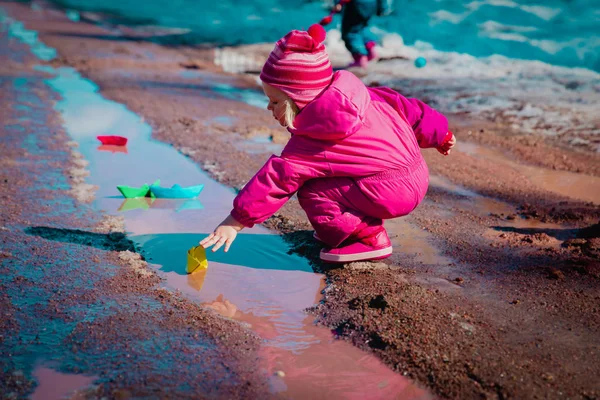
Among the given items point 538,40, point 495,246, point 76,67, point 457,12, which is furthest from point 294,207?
point 457,12

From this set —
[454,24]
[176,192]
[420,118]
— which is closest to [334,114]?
[420,118]

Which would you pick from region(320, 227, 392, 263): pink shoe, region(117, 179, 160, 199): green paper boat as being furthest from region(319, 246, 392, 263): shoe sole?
region(117, 179, 160, 199): green paper boat

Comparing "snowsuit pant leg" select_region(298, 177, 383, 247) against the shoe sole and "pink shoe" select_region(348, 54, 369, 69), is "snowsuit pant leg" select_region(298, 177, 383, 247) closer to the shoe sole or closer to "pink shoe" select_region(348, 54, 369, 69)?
the shoe sole

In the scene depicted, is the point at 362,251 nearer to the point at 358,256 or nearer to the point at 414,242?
the point at 358,256

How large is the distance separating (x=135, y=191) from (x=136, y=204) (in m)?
0.10

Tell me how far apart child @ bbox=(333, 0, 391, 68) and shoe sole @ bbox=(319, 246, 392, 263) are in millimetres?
6632

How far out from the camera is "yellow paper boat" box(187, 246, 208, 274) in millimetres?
3154

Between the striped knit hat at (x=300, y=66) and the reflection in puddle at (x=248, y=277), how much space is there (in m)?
0.88

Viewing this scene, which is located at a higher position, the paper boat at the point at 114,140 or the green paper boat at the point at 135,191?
the green paper boat at the point at 135,191

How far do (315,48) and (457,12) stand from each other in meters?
9.85

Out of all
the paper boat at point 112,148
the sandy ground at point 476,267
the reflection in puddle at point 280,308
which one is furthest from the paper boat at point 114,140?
the reflection in puddle at point 280,308

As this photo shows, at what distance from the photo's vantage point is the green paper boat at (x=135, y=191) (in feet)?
13.6

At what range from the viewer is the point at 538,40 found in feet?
33.7

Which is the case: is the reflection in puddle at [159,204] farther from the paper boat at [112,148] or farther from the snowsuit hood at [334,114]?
the snowsuit hood at [334,114]
